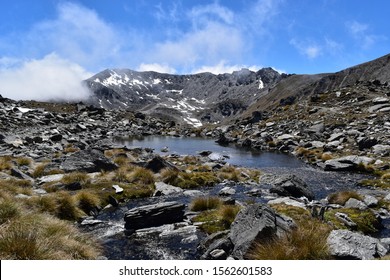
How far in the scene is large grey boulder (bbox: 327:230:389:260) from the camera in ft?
31.3

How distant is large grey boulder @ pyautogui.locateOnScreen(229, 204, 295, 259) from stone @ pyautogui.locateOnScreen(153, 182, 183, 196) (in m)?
10.8

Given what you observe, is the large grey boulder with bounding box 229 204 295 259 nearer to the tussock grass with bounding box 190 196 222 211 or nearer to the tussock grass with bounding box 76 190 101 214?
the tussock grass with bounding box 190 196 222 211

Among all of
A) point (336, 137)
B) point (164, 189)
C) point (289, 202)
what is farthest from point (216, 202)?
point (336, 137)

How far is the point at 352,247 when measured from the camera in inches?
394

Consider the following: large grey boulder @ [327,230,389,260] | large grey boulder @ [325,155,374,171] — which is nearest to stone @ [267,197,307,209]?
large grey boulder @ [327,230,389,260]

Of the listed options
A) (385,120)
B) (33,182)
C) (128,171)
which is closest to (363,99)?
(385,120)

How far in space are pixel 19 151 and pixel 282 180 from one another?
96.0 ft

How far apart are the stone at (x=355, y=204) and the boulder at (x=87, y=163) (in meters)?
18.5

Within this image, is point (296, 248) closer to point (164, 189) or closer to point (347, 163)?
point (164, 189)

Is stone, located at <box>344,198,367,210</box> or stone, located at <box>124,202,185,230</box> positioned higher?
stone, located at <box>124,202,185,230</box>

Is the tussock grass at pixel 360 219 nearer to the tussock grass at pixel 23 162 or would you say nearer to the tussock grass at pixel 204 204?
the tussock grass at pixel 204 204

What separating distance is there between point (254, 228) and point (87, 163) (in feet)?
64.4

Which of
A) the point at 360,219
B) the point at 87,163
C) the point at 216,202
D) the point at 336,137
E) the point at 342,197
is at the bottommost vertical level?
the point at 360,219

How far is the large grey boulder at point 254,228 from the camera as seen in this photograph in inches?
414
